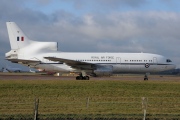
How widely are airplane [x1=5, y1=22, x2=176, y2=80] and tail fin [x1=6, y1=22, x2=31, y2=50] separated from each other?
13cm

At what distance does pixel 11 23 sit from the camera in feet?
166

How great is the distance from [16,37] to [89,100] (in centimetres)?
2928

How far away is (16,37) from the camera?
50000 millimetres

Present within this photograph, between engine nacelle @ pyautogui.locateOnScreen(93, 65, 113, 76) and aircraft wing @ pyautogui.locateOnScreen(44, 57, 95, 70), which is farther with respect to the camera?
engine nacelle @ pyautogui.locateOnScreen(93, 65, 113, 76)

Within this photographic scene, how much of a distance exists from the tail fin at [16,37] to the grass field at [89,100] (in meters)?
20.2

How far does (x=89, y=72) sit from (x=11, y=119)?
30.8 metres

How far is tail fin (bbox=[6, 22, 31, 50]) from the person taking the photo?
49688 mm

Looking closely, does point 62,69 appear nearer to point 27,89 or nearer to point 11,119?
point 27,89

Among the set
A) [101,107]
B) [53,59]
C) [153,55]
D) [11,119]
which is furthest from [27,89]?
[153,55]

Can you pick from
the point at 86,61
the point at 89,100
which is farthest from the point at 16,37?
the point at 89,100

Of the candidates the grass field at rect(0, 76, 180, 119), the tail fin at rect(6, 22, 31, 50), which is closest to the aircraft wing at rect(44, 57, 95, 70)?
the tail fin at rect(6, 22, 31, 50)

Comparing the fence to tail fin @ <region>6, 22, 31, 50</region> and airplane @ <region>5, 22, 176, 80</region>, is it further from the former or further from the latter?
tail fin @ <region>6, 22, 31, 50</region>

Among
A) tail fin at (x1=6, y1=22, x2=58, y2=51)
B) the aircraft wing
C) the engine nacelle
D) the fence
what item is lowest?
the fence

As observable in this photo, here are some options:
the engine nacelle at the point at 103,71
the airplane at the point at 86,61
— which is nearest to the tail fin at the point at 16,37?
the airplane at the point at 86,61
